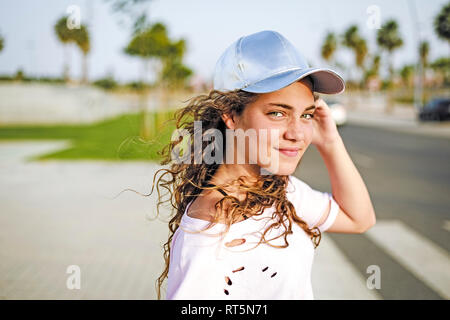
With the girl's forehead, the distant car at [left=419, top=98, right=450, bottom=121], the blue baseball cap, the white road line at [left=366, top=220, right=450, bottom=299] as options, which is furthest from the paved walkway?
the distant car at [left=419, top=98, right=450, bottom=121]

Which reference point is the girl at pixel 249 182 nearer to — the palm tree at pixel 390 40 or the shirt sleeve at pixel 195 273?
the shirt sleeve at pixel 195 273

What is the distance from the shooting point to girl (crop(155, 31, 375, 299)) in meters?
1.24

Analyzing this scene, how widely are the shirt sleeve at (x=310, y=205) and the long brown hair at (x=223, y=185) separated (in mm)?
72

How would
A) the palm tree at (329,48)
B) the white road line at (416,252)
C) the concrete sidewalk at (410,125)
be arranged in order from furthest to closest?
1. the palm tree at (329,48)
2. the concrete sidewalk at (410,125)
3. the white road line at (416,252)

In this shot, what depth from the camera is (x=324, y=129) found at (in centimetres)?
171

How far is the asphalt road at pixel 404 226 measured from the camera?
3.59 meters

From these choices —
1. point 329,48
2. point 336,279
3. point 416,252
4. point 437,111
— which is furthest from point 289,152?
point 329,48

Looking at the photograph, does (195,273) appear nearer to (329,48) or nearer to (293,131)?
(293,131)

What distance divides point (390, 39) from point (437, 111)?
11.6 m

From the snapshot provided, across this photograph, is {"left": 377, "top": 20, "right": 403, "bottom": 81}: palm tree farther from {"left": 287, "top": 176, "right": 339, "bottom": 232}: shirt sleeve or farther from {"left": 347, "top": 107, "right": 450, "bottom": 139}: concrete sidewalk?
{"left": 287, "top": 176, "right": 339, "bottom": 232}: shirt sleeve

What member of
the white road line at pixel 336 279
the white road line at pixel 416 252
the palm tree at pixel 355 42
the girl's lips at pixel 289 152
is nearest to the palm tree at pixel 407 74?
the palm tree at pixel 355 42

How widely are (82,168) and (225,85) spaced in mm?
8160
